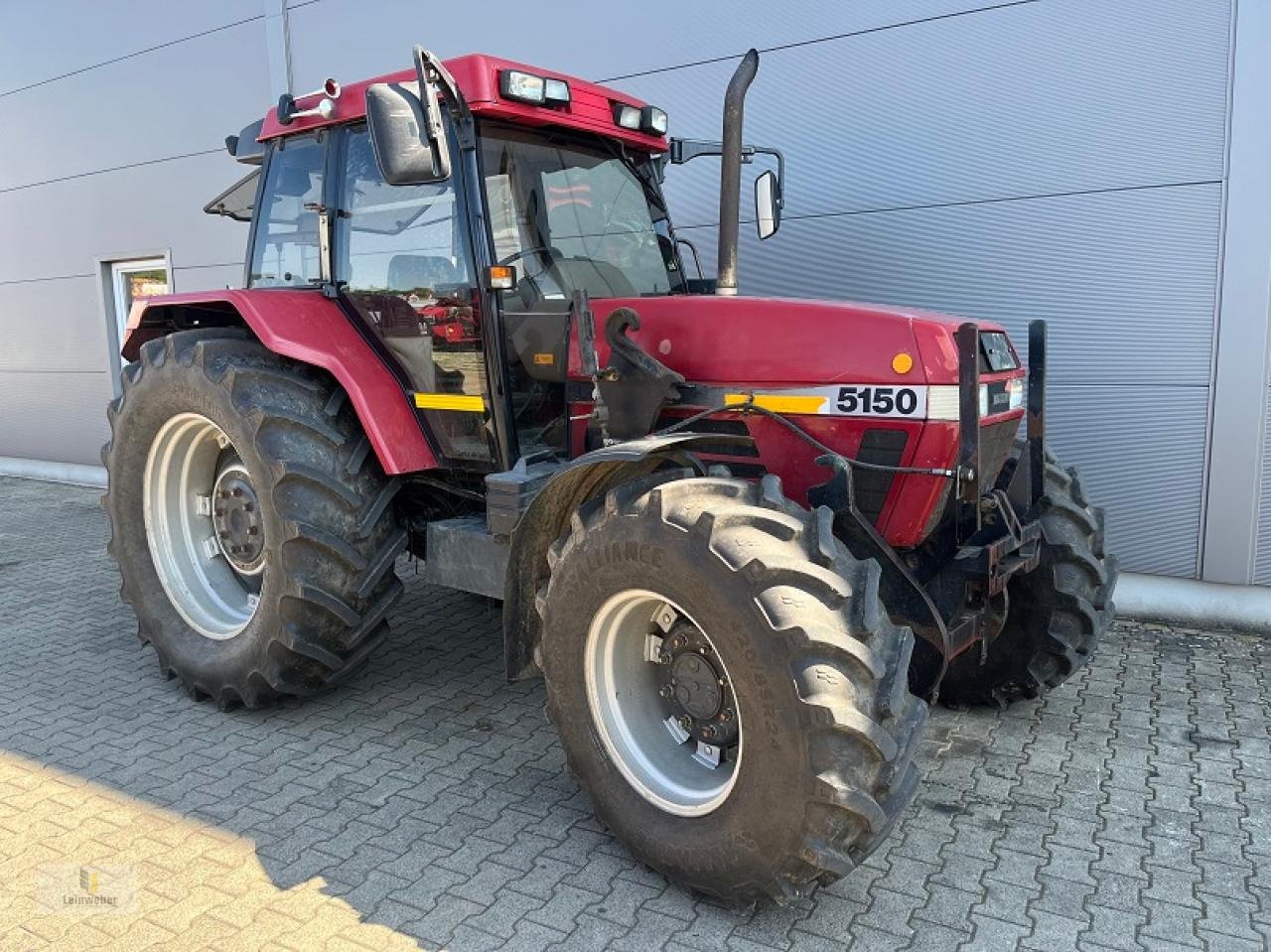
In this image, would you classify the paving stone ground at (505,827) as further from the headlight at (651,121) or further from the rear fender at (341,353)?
the headlight at (651,121)

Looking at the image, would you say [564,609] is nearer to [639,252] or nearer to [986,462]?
[986,462]

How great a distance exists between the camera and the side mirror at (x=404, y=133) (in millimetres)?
2883

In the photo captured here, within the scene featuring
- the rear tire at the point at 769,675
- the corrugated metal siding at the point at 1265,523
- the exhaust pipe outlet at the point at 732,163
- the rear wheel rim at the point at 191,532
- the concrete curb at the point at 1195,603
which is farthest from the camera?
the concrete curb at the point at 1195,603

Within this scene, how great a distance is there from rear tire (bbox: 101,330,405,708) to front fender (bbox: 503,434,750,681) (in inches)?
30.8

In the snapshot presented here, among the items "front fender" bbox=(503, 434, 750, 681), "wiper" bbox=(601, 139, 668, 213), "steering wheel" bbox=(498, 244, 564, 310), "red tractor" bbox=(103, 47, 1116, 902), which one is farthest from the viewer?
"wiper" bbox=(601, 139, 668, 213)

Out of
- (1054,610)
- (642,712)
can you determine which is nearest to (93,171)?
(642,712)

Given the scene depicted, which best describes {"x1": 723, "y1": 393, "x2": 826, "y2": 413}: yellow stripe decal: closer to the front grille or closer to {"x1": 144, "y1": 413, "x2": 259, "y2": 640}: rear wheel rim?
the front grille

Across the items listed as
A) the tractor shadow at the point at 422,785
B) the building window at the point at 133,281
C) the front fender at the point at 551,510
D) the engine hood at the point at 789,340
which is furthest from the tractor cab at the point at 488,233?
the building window at the point at 133,281

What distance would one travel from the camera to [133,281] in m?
9.66

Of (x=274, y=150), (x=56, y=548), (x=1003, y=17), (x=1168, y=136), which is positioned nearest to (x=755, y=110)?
(x=1003, y=17)

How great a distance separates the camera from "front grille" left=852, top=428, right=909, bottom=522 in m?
2.93

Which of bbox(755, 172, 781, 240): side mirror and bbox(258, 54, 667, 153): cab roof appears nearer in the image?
bbox(258, 54, 667, 153): cab roof

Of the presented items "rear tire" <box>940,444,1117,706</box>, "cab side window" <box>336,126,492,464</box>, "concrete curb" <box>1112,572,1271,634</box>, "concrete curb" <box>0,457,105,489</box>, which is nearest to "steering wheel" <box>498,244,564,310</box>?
"cab side window" <box>336,126,492,464</box>

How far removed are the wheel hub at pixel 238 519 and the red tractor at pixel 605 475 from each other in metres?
0.02
